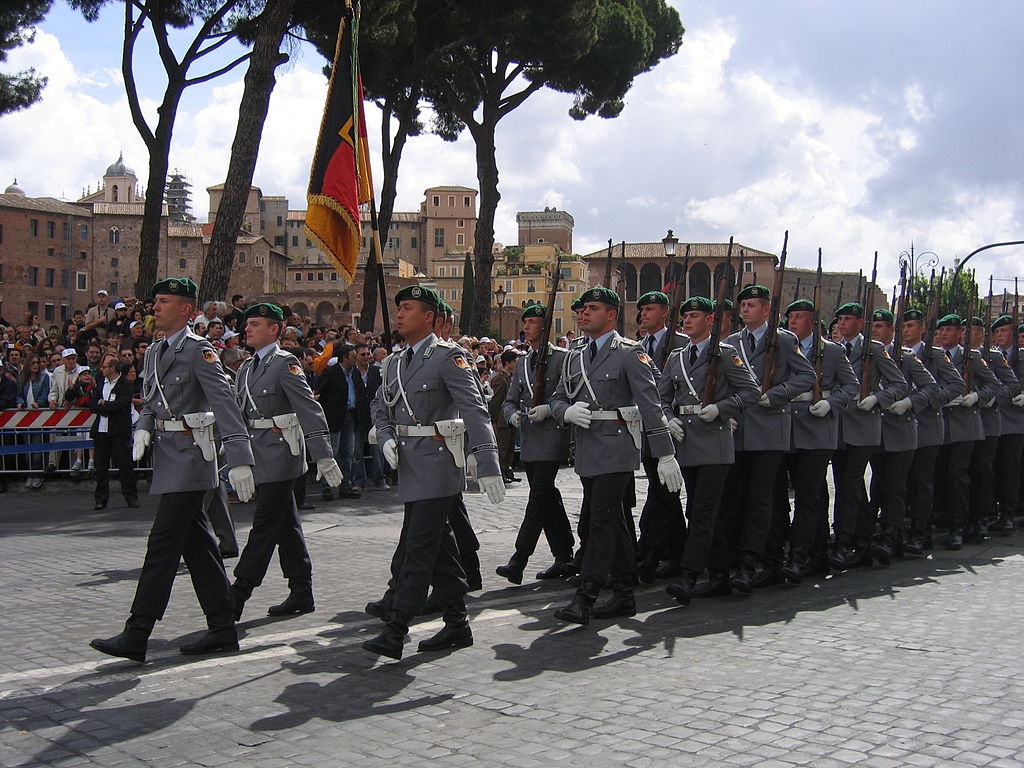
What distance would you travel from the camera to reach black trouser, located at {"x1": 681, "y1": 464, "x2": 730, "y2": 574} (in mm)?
7434

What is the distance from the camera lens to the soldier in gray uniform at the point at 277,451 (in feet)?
22.6

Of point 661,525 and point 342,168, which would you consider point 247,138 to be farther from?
point 661,525

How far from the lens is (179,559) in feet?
20.2

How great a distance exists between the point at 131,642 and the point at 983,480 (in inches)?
332

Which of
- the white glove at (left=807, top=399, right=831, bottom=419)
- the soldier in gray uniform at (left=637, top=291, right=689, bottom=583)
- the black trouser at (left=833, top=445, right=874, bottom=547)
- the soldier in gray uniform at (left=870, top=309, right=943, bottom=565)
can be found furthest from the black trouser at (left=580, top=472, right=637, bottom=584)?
the soldier in gray uniform at (left=870, top=309, right=943, bottom=565)

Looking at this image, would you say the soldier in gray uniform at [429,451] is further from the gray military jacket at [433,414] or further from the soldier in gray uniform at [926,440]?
the soldier in gray uniform at [926,440]

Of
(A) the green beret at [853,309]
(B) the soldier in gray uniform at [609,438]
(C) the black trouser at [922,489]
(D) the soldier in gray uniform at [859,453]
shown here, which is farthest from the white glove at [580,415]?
(C) the black trouser at [922,489]

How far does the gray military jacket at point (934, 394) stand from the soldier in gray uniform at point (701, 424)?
2.71 m

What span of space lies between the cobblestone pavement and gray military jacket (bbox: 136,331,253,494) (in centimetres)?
100

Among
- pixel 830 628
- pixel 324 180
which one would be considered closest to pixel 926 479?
pixel 830 628

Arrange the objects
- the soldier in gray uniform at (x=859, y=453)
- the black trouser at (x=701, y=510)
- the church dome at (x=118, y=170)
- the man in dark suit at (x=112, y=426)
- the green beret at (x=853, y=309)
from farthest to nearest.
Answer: the church dome at (x=118, y=170) < the man in dark suit at (x=112, y=426) < the green beret at (x=853, y=309) < the soldier in gray uniform at (x=859, y=453) < the black trouser at (x=701, y=510)

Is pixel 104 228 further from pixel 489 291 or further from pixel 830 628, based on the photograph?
pixel 830 628

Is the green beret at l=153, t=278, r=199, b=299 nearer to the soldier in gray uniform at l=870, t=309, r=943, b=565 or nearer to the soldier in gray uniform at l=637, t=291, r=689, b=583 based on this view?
the soldier in gray uniform at l=637, t=291, r=689, b=583

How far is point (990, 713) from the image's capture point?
4.91 meters
